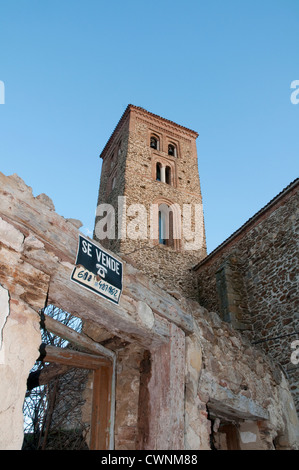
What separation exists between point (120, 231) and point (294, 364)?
7751 millimetres

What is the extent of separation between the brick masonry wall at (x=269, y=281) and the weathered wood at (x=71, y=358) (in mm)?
3999

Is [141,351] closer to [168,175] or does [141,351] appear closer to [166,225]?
[166,225]

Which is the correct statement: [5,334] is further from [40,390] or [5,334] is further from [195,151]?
[195,151]

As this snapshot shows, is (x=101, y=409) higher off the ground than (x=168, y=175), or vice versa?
(x=168, y=175)

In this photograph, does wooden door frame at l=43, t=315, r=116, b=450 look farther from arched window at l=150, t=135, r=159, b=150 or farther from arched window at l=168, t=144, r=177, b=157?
arched window at l=168, t=144, r=177, b=157

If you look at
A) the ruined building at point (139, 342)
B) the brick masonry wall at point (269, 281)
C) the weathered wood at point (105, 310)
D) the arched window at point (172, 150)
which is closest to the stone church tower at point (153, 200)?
the arched window at point (172, 150)

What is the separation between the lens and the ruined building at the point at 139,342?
2.87 metres

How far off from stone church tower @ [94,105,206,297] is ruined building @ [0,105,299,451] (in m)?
3.87

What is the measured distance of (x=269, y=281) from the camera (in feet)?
27.2

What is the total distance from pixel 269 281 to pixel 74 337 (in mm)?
5717

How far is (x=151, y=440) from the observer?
3.64m

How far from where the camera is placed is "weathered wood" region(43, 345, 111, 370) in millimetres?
3986

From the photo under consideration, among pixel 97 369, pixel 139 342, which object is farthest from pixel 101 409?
pixel 139 342

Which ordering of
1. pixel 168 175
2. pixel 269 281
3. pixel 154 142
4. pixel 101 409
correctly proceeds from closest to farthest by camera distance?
pixel 101 409
pixel 269 281
pixel 168 175
pixel 154 142
